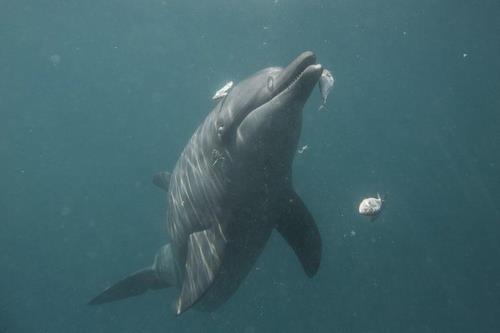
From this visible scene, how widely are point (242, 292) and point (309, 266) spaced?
527 inches

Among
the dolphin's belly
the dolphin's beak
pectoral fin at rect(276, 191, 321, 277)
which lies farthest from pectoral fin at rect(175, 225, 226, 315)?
the dolphin's beak

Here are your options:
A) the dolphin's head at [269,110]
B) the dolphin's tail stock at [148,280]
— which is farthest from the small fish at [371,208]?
the dolphin's tail stock at [148,280]

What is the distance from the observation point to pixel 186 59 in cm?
4294

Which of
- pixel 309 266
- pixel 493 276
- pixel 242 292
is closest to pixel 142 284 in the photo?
pixel 309 266

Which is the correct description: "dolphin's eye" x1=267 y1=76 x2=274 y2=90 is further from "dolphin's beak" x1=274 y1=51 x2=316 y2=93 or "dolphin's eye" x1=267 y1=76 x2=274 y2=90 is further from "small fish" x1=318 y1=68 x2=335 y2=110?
"small fish" x1=318 y1=68 x2=335 y2=110

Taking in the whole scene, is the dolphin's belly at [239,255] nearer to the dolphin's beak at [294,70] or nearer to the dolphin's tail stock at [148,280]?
the dolphin's tail stock at [148,280]

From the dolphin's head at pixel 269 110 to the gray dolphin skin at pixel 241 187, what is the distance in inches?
0.5

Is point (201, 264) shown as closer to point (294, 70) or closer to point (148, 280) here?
point (294, 70)

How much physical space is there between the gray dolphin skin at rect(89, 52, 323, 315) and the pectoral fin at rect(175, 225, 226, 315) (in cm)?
2

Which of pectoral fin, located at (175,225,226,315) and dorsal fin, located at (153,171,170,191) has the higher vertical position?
pectoral fin, located at (175,225,226,315)

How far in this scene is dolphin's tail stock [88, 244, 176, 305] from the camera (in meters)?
10.4

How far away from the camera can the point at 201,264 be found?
7.14m

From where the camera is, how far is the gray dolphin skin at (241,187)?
522cm

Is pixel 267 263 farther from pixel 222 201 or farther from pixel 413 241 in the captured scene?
pixel 222 201
